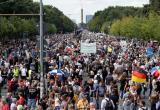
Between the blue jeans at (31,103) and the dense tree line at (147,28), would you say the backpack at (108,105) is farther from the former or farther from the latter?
the dense tree line at (147,28)

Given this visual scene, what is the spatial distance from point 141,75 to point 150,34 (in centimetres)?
5898

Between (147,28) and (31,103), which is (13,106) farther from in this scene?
(147,28)

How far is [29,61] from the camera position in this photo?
1752 inches

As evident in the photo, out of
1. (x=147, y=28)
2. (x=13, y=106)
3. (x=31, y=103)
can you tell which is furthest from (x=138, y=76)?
(x=147, y=28)

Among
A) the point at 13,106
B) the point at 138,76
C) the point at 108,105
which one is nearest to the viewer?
the point at 108,105

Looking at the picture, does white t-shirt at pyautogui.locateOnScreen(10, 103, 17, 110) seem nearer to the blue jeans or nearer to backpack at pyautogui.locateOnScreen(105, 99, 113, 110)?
the blue jeans

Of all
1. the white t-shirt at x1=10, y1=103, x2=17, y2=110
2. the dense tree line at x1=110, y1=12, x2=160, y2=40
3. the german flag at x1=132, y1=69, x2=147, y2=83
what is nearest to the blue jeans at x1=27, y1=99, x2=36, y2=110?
the white t-shirt at x1=10, y1=103, x2=17, y2=110

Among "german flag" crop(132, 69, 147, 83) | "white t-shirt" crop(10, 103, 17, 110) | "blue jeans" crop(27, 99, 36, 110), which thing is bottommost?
"blue jeans" crop(27, 99, 36, 110)

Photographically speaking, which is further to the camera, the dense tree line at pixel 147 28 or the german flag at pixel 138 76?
the dense tree line at pixel 147 28

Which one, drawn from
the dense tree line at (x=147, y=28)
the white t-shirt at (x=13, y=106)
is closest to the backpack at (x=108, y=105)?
the white t-shirt at (x=13, y=106)

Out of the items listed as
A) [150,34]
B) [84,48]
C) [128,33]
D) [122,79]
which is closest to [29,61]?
[84,48]

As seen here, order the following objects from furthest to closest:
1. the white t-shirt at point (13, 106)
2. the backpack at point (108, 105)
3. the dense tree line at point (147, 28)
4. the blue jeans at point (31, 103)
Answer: the dense tree line at point (147, 28)
the blue jeans at point (31, 103)
the white t-shirt at point (13, 106)
the backpack at point (108, 105)

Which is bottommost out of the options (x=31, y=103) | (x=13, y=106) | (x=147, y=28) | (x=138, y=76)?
(x=31, y=103)

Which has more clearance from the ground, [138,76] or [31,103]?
[138,76]
